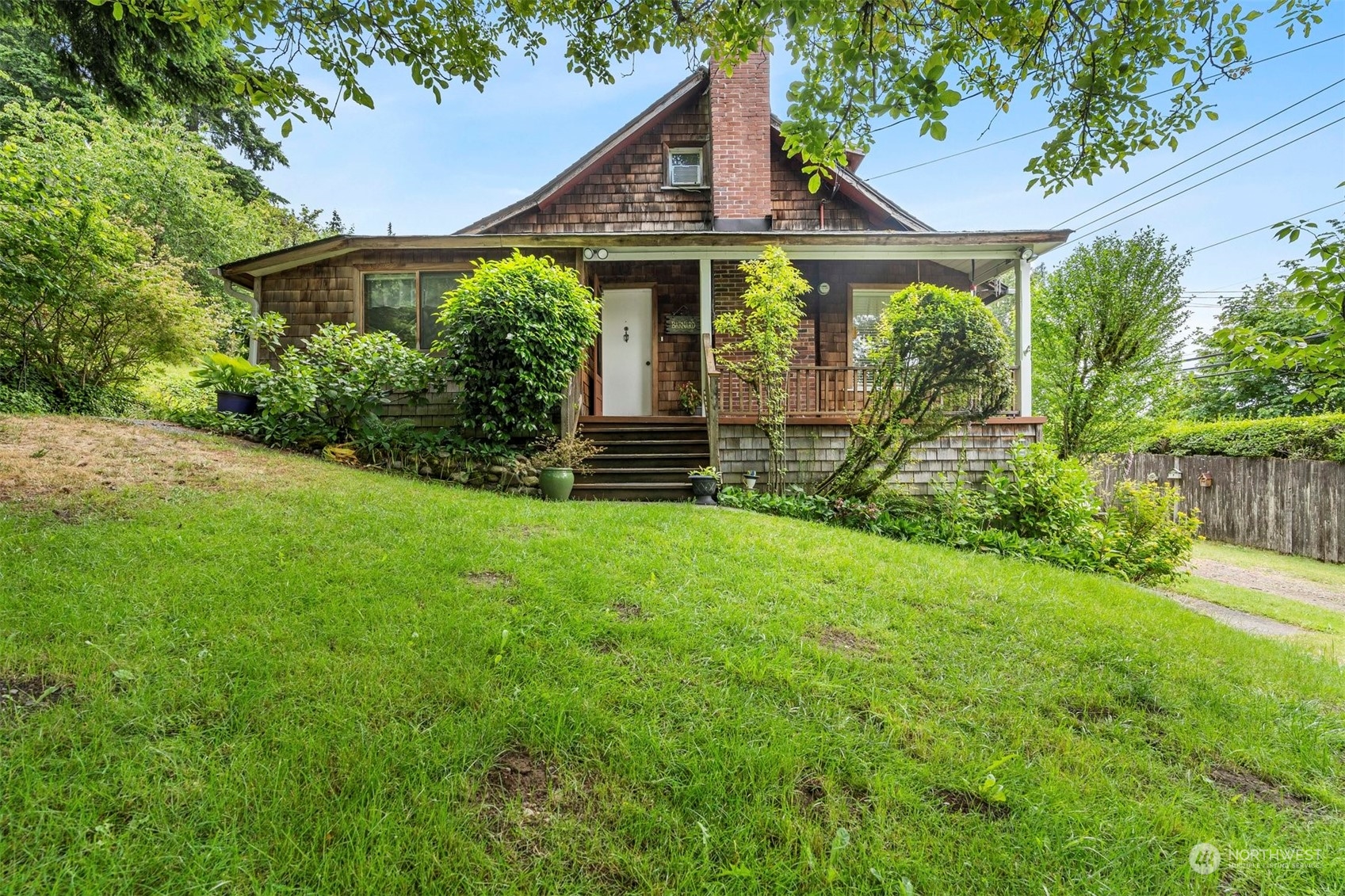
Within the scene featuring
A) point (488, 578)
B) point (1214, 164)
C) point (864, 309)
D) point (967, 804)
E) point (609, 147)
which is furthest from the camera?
point (1214, 164)

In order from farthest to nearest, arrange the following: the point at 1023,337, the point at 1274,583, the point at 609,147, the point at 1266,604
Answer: the point at 609,147 < the point at 1023,337 < the point at 1274,583 < the point at 1266,604

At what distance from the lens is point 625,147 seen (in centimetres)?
1066

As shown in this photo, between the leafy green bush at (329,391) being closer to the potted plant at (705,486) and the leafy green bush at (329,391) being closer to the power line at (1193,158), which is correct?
the potted plant at (705,486)

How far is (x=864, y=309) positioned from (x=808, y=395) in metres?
3.21

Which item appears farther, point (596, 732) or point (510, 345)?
point (510, 345)

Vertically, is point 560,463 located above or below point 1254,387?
below

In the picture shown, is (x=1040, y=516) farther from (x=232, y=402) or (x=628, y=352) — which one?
(x=232, y=402)

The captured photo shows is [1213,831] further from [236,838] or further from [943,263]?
[943,263]

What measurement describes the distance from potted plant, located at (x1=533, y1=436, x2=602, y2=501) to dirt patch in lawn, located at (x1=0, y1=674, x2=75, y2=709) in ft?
14.1

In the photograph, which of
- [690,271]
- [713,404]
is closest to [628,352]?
[690,271]

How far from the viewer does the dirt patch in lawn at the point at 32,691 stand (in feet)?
5.70

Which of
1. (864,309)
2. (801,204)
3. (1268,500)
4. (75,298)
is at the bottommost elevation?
(1268,500)

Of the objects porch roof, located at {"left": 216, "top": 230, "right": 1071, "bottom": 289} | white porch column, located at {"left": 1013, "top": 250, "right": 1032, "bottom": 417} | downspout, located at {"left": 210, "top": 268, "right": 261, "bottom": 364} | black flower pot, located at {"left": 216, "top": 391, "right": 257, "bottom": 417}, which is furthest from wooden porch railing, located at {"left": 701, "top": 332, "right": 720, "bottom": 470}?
downspout, located at {"left": 210, "top": 268, "right": 261, "bottom": 364}

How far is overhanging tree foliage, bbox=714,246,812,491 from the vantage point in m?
6.43
